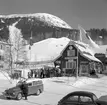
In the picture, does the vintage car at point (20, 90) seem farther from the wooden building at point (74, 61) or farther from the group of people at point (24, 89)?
the wooden building at point (74, 61)

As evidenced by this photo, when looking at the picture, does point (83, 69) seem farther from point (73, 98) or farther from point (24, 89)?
point (73, 98)

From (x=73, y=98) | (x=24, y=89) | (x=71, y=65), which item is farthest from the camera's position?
(x=71, y=65)

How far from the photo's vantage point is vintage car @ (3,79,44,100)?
19141mm

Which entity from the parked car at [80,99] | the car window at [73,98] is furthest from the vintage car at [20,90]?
the car window at [73,98]

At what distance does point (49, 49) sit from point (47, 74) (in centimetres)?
10223

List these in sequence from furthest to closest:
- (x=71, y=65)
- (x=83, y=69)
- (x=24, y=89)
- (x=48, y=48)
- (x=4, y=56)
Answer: (x=48, y=48) → (x=4, y=56) → (x=71, y=65) → (x=83, y=69) → (x=24, y=89)

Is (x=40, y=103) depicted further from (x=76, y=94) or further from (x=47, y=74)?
(x=47, y=74)

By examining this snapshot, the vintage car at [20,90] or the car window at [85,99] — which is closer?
the car window at [85,99]

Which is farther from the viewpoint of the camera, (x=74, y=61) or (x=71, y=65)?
(x=71, y=65)

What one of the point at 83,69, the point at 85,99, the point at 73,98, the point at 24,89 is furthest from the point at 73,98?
the point at 83,69

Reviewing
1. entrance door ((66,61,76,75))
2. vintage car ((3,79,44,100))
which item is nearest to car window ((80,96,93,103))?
vintage car ((3,79,44,100))

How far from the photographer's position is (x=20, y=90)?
64.3 ft

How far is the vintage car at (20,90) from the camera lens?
19.1m

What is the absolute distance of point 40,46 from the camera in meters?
152
